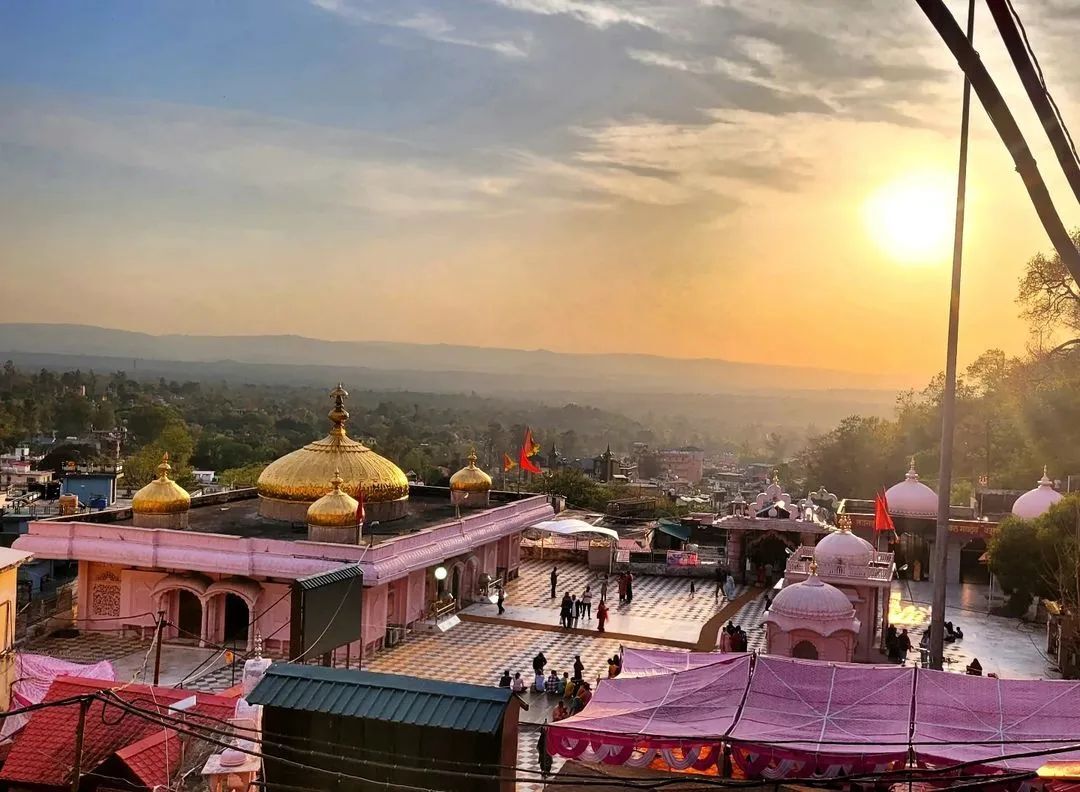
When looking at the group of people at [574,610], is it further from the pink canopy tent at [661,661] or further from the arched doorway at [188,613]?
the pink canopy tent at [661,661]

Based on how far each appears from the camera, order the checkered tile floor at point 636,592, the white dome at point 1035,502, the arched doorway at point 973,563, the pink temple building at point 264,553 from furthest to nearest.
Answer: the arched doorway at point 973,563 → the white dome at point 1035,502 → the checkered tile floor at point 636,592 → the pink temple building at point 264,553

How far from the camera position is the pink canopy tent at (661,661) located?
1487 centimetres

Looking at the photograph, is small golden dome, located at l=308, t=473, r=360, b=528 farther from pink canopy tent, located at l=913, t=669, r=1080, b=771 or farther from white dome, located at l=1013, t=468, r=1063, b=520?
white dome, located at l=1013, t=468, r=1063, b=520

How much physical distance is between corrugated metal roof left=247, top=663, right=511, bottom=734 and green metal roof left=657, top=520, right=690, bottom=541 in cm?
3013

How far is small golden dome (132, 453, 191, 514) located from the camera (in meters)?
24.5

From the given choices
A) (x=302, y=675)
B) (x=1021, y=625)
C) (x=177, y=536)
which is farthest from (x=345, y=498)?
(x=1021, y=625)

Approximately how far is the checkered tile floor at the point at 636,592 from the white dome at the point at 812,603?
6731mm

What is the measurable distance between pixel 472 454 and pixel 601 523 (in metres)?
12.0

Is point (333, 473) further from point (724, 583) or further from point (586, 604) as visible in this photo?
point (724, 583)

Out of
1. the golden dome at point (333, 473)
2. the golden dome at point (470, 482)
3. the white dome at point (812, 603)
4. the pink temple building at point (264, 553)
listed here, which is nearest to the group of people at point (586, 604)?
the pink temple building at point (264, 553)

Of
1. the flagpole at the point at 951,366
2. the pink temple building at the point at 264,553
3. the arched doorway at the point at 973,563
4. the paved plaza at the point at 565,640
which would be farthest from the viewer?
the arched doorway at the point at 973,563

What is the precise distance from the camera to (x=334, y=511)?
23.4 meters

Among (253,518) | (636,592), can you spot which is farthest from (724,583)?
(253,518)

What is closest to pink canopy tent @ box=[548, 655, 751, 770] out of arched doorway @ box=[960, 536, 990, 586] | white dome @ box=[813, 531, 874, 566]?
white dome @ box=[813, 531, 874, 566]
